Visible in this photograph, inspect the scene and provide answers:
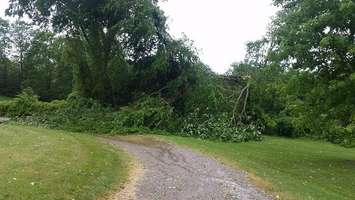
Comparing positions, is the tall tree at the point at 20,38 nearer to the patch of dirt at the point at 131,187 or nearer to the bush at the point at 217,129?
the bush at the point at 217,129

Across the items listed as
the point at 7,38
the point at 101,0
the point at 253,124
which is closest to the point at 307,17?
the point at 253,124

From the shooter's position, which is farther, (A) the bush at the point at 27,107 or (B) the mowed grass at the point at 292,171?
(A) the bush at the point at 27,107

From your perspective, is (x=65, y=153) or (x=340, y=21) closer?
(x=65, y=153)

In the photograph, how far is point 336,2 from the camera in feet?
65.3

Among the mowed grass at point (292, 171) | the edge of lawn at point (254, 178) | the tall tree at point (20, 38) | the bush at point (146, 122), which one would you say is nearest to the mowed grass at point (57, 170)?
the edge of lawn at point (254, 178)

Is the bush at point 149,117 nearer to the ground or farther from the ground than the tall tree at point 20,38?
nearer to the ground

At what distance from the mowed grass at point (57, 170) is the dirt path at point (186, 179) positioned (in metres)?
0.81

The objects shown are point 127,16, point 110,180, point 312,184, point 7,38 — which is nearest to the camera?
point 110,180

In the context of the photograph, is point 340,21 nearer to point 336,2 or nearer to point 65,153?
point 336,2

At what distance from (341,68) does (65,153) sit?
11.2 metres

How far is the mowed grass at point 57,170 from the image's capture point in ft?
35.2

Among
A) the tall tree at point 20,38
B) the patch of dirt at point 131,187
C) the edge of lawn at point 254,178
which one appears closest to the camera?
the patch of dirt at point 131,187

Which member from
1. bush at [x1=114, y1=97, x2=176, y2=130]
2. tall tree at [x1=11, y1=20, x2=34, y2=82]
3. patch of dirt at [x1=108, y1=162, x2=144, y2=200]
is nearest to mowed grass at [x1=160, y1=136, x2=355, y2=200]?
patch of dirt at [x1=108, y1=162, x2=144, y2=200]

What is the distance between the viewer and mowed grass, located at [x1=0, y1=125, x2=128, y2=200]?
10.7 m
